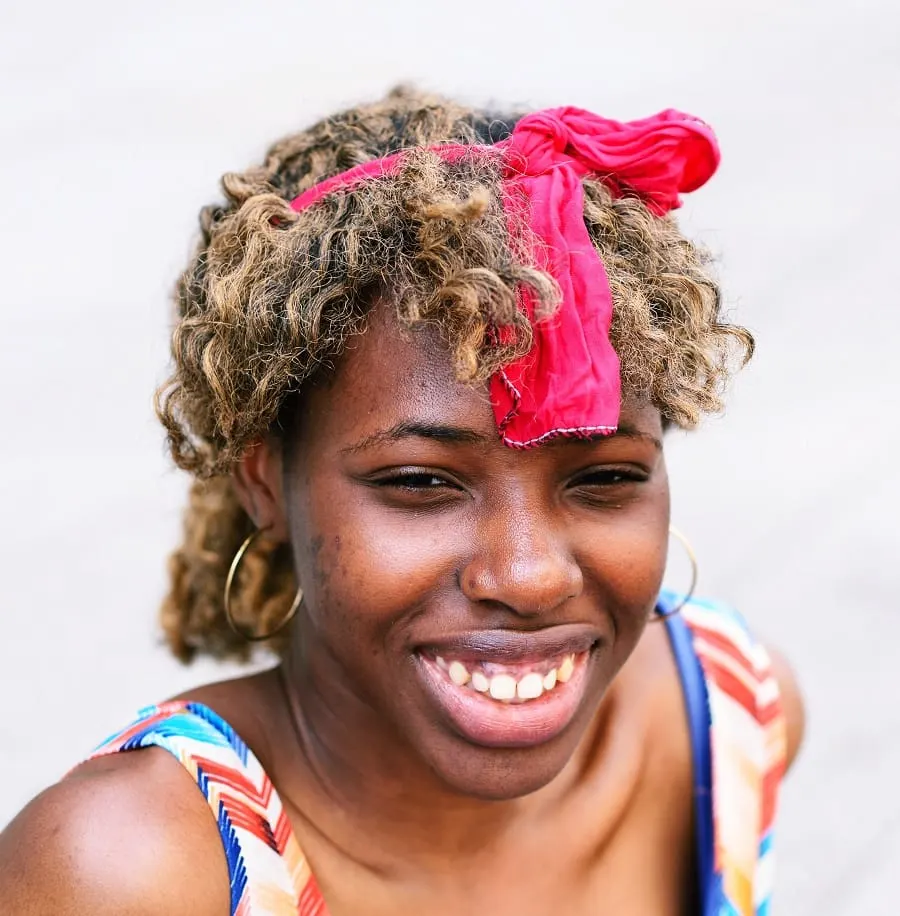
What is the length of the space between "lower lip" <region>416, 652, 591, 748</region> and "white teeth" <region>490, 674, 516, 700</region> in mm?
16

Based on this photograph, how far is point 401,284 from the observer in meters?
1.78

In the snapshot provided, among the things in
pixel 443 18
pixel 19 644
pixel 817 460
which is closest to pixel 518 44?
pixel 443 18

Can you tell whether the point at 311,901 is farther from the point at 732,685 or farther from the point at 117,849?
the point at 732,685

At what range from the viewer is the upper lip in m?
1.81

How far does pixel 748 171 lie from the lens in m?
6.14

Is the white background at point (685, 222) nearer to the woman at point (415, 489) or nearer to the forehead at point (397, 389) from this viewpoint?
the woman at point (415, 489)

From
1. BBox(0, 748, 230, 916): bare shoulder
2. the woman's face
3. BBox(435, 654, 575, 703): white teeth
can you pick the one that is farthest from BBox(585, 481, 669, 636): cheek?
BBox(0, 748, 230, 916): bare shoulder

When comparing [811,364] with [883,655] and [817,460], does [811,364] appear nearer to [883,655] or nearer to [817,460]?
[817,460]

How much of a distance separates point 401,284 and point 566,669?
22.4 inches

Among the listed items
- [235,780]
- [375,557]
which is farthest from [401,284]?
[235,780]

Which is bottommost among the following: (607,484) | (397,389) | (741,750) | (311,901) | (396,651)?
(311,901)

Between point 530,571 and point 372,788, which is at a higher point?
point 530,571

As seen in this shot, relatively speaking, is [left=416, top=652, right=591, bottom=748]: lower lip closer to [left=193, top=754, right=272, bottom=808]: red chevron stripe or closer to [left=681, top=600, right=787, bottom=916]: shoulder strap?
[left=193, top=754, right=272, bottom=808]: red chevron stripe

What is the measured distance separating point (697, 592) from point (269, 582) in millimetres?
2357
